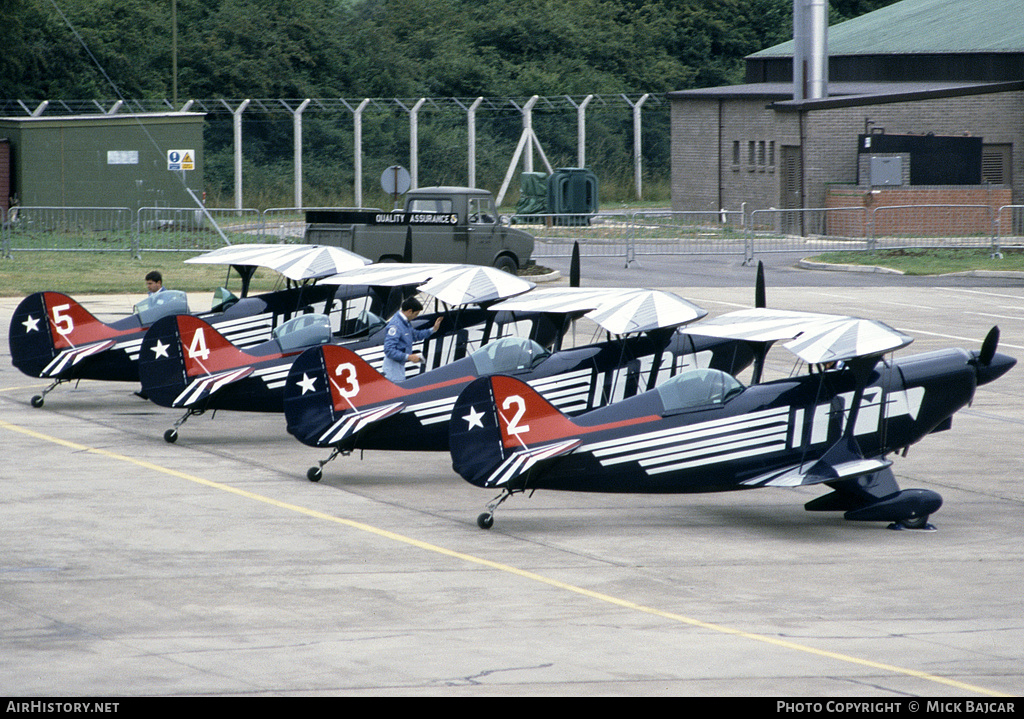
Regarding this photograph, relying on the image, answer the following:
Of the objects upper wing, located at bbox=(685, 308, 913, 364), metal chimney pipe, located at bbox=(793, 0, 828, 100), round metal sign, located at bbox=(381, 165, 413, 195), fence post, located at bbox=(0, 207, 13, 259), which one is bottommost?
upper wing, located at bbox=(685, 308, 913, 364)

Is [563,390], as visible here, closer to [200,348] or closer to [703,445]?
[703,445]

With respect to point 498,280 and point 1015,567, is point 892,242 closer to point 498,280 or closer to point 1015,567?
point 498,280

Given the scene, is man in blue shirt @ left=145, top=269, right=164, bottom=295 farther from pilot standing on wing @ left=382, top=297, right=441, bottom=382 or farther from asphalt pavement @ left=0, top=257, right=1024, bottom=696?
pilot standing on wing @ left=382, top=297, right=441, bottom=382

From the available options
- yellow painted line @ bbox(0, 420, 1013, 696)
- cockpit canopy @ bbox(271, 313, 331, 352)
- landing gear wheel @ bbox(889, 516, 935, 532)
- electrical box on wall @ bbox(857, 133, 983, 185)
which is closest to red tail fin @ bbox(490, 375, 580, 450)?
yellow painted line @ bbox(0, 420, 1013, 696)

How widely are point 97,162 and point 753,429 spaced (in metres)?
35.9

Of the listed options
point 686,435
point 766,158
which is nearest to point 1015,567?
point 686,435

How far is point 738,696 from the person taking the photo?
8.62 meters

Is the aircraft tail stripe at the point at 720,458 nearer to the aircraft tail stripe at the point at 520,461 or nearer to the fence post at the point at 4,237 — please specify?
the aircraft tail stripe at the point at 520,461

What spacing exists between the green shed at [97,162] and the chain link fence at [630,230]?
157 cm

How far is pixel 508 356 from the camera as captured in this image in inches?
642

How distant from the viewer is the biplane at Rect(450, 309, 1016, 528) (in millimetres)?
13383

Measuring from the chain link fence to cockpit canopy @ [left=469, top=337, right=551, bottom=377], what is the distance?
915 inches

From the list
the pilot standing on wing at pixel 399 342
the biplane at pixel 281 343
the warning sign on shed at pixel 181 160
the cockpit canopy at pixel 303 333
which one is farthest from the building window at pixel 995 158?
the pilot standing on wing at pixel 399 342

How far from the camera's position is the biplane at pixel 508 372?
1490cm
